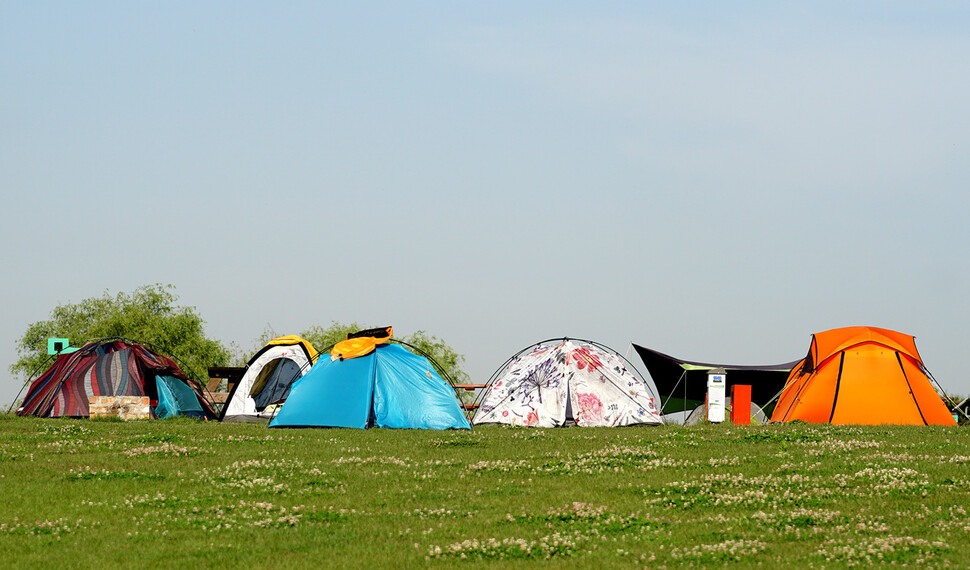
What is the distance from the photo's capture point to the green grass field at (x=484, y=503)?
1120 cm

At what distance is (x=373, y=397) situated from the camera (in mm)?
29547

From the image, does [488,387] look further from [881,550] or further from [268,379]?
[881,550]

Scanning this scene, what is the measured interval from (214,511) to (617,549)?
611 cm

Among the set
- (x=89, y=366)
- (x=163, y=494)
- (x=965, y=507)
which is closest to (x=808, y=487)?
(x=965, y=507)

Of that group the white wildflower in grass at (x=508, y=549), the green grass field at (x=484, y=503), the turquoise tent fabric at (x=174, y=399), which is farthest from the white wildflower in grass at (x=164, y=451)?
the turquoise tent fabric at (x=174, y=399)

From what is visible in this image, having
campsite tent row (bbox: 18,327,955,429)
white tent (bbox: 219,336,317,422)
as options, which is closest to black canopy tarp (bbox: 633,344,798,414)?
campsite tent row (bbox: 18,327,955,429)

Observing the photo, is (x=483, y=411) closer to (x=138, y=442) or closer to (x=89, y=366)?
(x=138, y=442)

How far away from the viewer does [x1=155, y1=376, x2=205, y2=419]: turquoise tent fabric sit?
36531 millimetres

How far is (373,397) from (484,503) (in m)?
15.6

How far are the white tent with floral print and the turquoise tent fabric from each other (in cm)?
1287

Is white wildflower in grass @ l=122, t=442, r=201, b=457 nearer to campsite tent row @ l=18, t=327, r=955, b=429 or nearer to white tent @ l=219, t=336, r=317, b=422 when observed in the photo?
campsite tent row @ l=18, t=327, r=955, b=429

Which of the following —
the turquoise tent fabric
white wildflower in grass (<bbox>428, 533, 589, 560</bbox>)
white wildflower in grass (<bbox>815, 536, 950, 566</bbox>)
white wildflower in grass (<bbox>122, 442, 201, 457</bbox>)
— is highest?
the turquoise tent fabric

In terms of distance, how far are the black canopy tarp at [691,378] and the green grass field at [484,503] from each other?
16283mm

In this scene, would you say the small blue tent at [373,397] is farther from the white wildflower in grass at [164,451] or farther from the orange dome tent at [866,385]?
the orange dome tent at [866,385]
